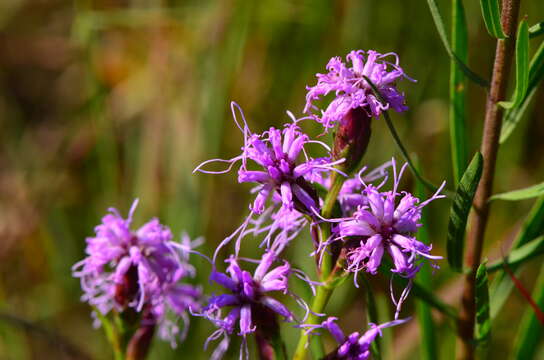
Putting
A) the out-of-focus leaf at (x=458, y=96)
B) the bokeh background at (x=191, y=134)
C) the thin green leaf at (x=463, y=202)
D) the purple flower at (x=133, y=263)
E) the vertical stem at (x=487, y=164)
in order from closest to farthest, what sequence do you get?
the thin green leaf at (x=463, y=202), the vertical stem at (x=487, y=164), the out-of-focus leaf at (x=458, y=96), the purple flower at (x=133, y=263), the bokeh background at (x=191, y=134)

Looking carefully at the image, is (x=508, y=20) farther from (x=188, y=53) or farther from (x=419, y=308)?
(x=188, y=53)

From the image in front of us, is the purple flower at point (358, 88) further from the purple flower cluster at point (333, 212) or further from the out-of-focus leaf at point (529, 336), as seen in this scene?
the out-of-focus leaf at point (529, 336)

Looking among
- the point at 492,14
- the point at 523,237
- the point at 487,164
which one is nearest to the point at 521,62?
the point at 492,14

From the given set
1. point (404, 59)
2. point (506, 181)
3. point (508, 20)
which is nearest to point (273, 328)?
point (508, 20)

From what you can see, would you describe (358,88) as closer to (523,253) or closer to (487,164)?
(487,164)

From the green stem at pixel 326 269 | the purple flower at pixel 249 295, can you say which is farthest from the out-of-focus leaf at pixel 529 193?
the purple flower at pixel 249 295

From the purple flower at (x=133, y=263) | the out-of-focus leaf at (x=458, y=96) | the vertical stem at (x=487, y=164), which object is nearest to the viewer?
the vertical stem at (x=487, y=164)
